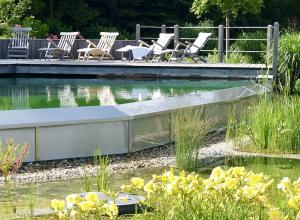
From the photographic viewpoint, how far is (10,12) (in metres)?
20.4

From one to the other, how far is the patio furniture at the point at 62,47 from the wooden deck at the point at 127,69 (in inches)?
27.5

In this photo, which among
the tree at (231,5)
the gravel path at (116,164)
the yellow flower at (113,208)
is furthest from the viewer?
the tree at (231,5)

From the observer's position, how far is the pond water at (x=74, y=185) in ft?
14.8

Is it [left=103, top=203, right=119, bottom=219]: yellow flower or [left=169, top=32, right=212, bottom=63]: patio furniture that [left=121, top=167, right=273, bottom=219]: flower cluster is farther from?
[left=169, top=32, right=212, bottom=63]: patio furniture

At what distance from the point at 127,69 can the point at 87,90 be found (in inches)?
100

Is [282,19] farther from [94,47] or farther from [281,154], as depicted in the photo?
[281,154]

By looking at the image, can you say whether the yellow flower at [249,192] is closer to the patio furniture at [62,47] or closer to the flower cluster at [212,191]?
the flower cluster at [212,191]

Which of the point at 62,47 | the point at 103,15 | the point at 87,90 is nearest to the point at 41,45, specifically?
the point at 62,47

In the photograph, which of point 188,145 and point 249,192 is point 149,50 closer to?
point 188,145

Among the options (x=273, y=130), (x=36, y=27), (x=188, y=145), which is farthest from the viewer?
(x=36, y=27)

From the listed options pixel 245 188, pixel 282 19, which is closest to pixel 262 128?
pixel 245 188

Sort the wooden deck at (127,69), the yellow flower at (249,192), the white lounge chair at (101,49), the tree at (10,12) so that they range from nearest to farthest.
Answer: the yellow flower at (249,192) → the wooden deck at (127,69) → the white lounge chair at (101,49) → the tree at (10,12)

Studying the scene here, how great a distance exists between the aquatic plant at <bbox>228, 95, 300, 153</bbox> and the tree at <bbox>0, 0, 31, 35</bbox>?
13.4 metres

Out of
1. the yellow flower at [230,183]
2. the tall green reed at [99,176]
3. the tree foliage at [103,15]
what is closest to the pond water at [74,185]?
the tall green reed at [99,176]
